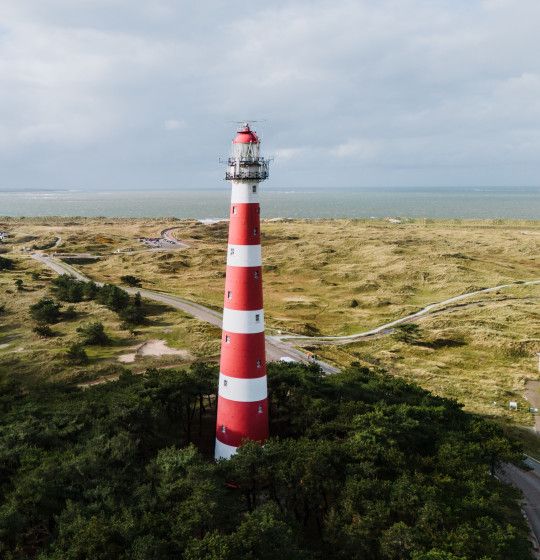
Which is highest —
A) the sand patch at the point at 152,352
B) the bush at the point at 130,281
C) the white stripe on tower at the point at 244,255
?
the white stripe on tower at the point at 244,255

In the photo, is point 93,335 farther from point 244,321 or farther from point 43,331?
point 244,321

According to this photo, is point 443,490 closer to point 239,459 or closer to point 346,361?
point 239,459

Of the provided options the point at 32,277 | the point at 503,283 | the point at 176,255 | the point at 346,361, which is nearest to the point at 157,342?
the point at 346,361

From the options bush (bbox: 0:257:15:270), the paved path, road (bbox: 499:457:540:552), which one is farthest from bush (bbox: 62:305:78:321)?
road (bbox: 499:457:540:552)

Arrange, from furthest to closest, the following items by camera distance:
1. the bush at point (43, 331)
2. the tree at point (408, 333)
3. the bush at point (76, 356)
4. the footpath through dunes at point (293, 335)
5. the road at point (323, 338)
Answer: the tree at point (408, 333) < the footpath through dunes at point (293, 335) < the bush at point (43, 331) < the bush at point (76, 356) < the road at point (323, 338)

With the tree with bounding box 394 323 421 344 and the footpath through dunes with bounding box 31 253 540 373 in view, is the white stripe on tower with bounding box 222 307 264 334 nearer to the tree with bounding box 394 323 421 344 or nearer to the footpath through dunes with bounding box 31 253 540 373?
the footpath through dunes with bounding box 31 253 540 373

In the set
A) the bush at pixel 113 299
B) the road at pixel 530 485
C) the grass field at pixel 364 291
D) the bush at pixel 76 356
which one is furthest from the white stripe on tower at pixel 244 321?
→ the bush at pixel 113 299

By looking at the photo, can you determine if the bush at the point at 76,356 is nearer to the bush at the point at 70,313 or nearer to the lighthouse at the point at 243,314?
the bush at the point at 70,313

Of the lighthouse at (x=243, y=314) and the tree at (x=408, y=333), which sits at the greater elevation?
the lighthouse at (x=243, y=314)
